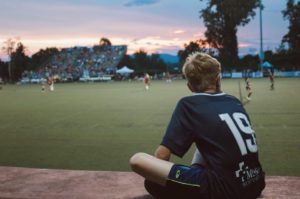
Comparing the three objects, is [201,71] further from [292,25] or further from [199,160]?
[292,25]

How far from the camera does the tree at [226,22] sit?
274 feet

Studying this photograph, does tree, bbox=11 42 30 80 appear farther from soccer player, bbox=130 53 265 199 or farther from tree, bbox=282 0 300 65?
soccer player, bbox=130 53 265 199

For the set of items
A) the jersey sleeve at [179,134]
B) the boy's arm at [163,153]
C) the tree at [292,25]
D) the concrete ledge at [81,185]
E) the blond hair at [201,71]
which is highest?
the tree at [292,25]

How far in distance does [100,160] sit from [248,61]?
7437cm

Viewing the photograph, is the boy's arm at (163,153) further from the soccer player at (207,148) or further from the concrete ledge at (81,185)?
the concrete ledge at (81,185)

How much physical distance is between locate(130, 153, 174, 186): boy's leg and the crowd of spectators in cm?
7861

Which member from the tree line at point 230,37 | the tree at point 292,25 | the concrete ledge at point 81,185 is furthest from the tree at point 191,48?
the concrete ledge at point 81,185

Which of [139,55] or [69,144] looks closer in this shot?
[69,144]

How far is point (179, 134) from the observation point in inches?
126

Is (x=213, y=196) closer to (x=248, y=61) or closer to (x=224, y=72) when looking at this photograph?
(x=224, y=72)

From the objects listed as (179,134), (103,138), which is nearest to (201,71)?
(179,134)

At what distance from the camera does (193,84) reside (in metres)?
3.37

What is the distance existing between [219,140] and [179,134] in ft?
0.93

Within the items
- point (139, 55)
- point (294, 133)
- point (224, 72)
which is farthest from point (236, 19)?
point (294, 133)
